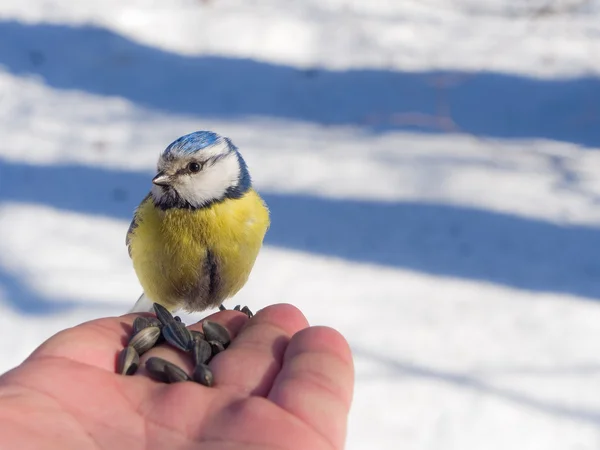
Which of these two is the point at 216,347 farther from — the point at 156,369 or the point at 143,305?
the point at 143,305

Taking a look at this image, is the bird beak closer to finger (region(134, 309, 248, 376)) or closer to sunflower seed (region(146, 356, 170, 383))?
finger (region(134, 309, 248, 376))

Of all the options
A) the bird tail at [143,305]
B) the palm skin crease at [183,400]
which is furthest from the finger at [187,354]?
the bird tail at [143,305]

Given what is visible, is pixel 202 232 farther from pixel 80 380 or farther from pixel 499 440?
pixel 499 440

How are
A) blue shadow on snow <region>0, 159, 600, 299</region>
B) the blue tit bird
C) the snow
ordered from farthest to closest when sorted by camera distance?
blue shadow on snow <region>0, 159, 600, 299</region> < the snow < the blue tit bird

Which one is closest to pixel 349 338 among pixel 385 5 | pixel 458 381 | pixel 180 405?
pixel 458 381

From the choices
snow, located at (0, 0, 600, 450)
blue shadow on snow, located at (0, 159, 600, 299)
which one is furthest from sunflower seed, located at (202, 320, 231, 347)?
blue shadow on snow, located at (0, 159, 600, 299)

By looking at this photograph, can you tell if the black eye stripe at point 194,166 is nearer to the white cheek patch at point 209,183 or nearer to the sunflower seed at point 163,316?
the white cheek patch at point 209,183
